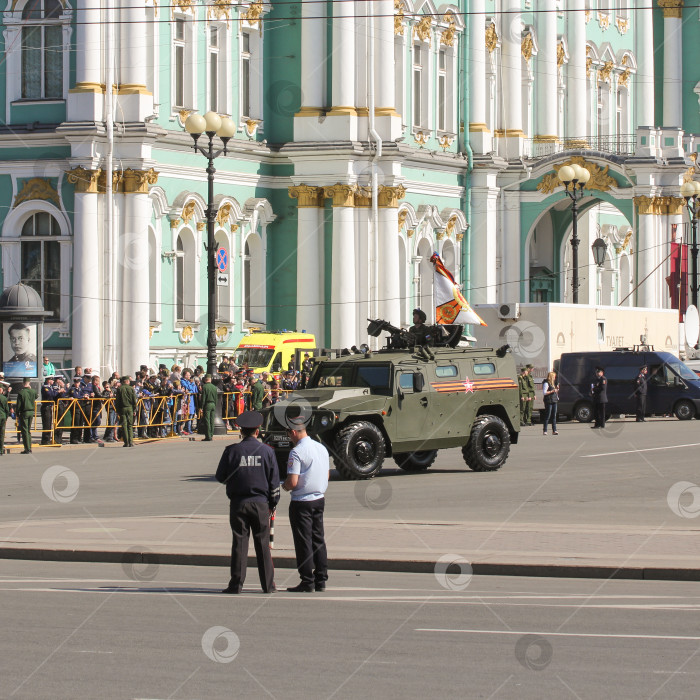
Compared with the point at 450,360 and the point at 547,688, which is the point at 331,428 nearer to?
the point at 450,360

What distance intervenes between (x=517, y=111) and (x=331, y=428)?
Result: 3828cm

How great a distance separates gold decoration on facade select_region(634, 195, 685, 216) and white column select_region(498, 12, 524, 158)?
4.90 m

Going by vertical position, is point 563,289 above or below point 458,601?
above

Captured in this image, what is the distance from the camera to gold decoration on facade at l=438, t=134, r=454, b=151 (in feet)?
190

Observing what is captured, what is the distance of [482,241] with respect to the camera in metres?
60.1

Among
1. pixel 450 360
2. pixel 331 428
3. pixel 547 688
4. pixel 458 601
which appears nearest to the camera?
pixel 547 688

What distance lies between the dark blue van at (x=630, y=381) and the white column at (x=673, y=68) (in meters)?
33.0

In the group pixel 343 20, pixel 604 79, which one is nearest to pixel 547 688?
pixel 343 20

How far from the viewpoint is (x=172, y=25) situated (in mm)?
47312

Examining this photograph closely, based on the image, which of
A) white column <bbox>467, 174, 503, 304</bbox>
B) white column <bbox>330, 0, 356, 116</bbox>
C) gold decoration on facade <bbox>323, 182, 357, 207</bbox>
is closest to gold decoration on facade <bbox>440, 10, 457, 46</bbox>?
white column <bbox>467, 174, 503, 304</bbox>

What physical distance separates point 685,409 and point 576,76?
24860 millimetres

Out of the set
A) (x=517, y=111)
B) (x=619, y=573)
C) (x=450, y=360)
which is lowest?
(x=619, y=573)

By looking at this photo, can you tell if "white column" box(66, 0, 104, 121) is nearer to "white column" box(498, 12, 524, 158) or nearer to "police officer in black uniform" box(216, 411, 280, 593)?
"white column" box(498, 12, 524, 158)

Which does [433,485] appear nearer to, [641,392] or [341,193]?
[641,392]
